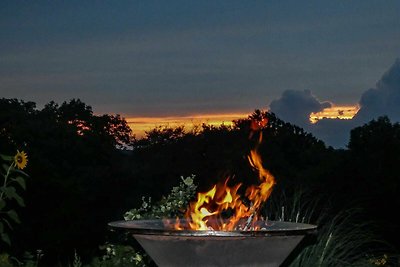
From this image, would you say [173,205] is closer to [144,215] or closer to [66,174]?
[144,215]

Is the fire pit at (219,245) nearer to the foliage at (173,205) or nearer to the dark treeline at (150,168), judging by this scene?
the foliage at (173,205)

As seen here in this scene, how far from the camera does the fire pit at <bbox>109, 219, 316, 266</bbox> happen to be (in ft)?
15.7

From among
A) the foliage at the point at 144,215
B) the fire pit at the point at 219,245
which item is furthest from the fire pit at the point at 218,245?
the foliage at the point at 144,215

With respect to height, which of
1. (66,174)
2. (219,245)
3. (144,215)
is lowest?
(66,174)

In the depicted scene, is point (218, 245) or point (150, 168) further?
point (150, 168)

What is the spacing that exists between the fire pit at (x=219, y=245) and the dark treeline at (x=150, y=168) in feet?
44.5

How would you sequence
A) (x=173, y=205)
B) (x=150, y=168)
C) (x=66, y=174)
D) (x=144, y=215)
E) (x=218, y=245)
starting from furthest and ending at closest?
(x=66, y=174), (x=150, y=168), (x=173, y=205), (x=144, y=215), (x=218, y=245)

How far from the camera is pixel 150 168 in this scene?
27.4 m

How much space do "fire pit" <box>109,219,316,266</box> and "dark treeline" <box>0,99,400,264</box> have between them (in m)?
13.6

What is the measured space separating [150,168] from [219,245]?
890 inches

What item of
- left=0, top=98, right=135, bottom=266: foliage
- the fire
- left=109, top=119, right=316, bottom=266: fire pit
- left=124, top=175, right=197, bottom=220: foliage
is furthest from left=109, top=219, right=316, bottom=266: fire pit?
left=0, top=98, right=135, bottom=266: foliage

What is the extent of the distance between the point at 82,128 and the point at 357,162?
1518cm

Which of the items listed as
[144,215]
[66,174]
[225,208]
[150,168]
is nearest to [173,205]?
[144,215]

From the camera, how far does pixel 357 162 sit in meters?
23.7
